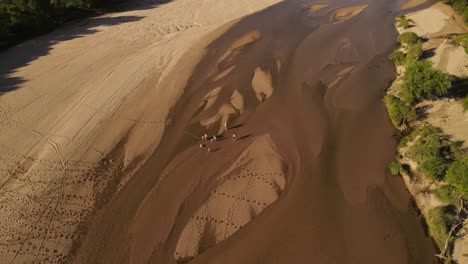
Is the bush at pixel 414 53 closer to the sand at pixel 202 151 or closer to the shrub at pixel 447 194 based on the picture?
the sand at pixel 202 151

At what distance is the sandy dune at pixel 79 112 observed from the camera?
1005 inches

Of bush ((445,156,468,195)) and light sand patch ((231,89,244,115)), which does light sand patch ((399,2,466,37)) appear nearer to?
light sand patch ((231,89,244,115))

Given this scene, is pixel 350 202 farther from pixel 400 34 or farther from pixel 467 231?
pixel 400 34

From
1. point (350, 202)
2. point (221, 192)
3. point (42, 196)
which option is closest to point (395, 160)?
point (350, 202)

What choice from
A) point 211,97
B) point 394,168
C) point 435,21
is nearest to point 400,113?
point 394,168

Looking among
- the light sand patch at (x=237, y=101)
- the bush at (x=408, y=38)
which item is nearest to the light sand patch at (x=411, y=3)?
the bush at (x=408, y=38)

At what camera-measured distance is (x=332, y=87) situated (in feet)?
126

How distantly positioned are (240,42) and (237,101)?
45.0ft

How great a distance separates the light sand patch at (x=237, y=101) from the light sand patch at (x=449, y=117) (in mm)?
16937

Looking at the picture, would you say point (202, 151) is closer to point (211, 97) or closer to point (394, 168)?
point (211, 97)

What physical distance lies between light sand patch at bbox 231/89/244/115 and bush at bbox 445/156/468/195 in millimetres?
18259

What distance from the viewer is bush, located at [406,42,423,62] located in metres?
40.3

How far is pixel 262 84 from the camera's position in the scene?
3881 centimetres

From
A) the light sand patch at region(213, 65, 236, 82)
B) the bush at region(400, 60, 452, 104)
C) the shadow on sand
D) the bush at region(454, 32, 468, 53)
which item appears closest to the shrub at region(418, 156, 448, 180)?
the bush at region(400, 60, 452, 104)
